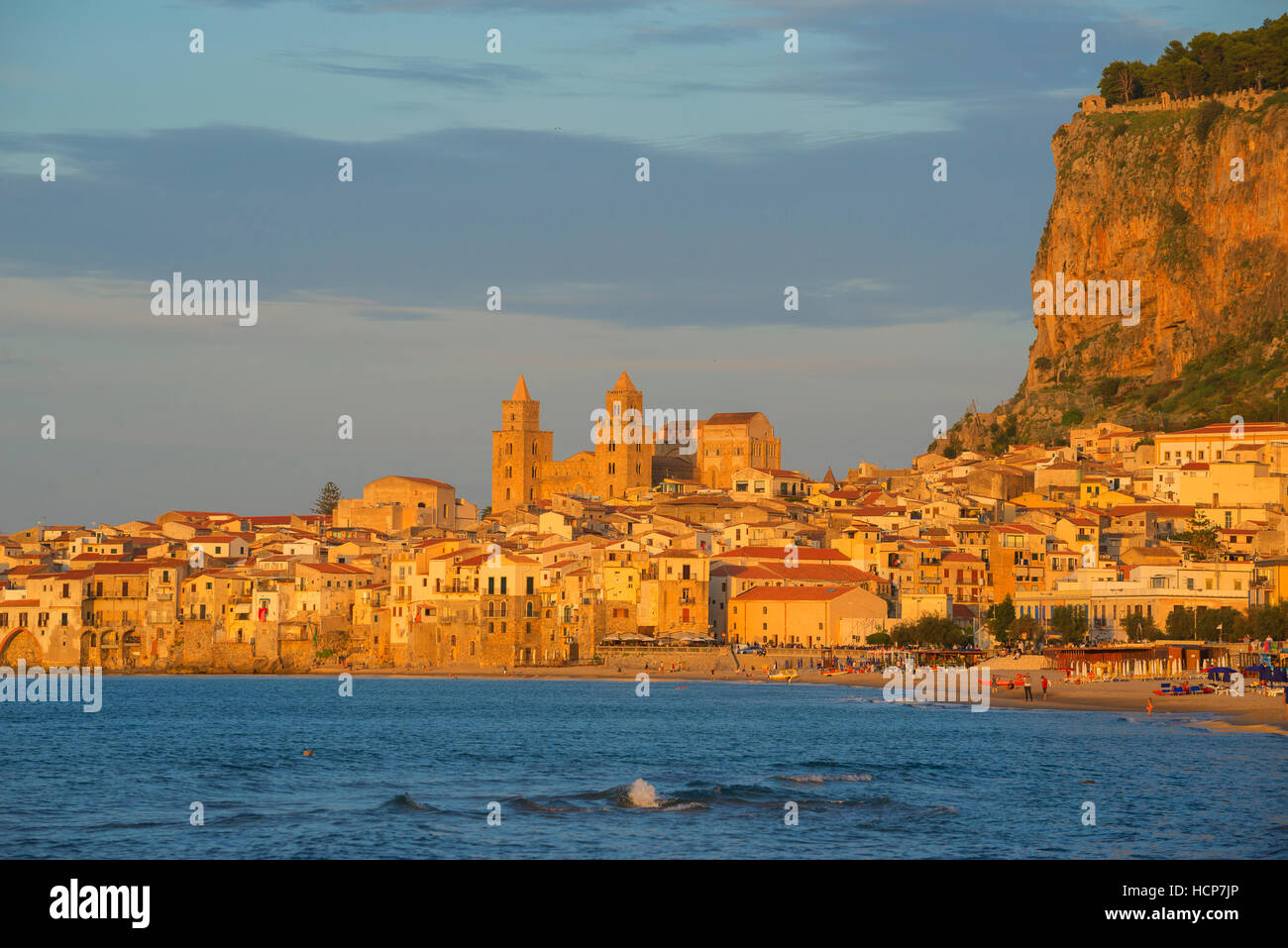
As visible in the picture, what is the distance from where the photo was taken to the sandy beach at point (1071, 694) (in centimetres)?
5516

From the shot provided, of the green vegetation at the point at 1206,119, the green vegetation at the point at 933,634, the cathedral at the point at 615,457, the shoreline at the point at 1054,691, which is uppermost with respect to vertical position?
the green vegetation at the point at 1206,119

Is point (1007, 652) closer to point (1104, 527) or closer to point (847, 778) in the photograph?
point (1104, 527)

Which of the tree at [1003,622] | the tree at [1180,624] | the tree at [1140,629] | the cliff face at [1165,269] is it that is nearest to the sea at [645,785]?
the tree at [1140,629]

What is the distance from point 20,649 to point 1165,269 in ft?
287

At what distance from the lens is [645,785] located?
37.4 metres

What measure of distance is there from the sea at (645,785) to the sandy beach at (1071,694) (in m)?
1.85

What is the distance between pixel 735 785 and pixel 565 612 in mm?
55809

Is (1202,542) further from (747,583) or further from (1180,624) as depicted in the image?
(747,583)

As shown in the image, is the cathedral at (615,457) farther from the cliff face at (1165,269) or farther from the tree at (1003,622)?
the tree at (1003,622)

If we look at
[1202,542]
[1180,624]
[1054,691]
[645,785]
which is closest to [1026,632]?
[1180,624]

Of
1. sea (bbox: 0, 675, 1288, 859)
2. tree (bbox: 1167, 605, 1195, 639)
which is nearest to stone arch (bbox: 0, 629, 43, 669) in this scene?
sea (bbox: 0, 675, 1288, 859)

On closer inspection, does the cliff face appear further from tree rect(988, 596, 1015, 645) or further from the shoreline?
the shoreline
